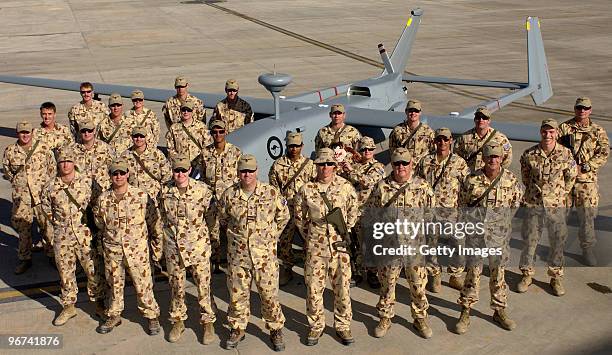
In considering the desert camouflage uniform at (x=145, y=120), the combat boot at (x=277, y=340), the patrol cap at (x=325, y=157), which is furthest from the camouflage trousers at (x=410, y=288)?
the desert camouflage uniform at (x=145, y=120)

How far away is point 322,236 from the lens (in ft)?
23.0

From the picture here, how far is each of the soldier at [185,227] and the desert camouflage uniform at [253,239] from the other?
0.29 m

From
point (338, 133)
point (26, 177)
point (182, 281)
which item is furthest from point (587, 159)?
point (26, 177)

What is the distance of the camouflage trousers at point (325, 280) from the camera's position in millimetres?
7090

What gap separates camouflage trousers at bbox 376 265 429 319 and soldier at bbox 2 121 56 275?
15.9 feet

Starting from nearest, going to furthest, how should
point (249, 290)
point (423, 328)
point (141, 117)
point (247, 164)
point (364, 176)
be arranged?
point (247, 164) < point (249, 290) < point (423, 328) < point (364, 176) < point (141, 117)

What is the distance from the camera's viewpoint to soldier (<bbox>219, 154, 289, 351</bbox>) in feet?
22.6

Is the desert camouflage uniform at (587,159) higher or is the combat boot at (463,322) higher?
the desert camouflage uniform at (587,159)

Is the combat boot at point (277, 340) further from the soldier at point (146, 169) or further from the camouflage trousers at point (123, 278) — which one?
the soldier at point (146, 169)

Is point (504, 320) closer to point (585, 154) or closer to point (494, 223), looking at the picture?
point (494, 223)

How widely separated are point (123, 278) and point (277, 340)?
1.93 m

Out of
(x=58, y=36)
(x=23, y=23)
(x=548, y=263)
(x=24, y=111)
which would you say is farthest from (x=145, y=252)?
(x=23, y=23)

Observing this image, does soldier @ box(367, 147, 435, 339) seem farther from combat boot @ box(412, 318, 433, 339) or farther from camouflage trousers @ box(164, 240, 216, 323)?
camouflage trousers @ box(164, 240, 216, 323)

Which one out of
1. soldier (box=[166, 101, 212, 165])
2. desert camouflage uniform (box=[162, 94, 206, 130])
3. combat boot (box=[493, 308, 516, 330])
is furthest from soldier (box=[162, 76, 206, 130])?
combat boot (box=[493, 308, 516, 330])
